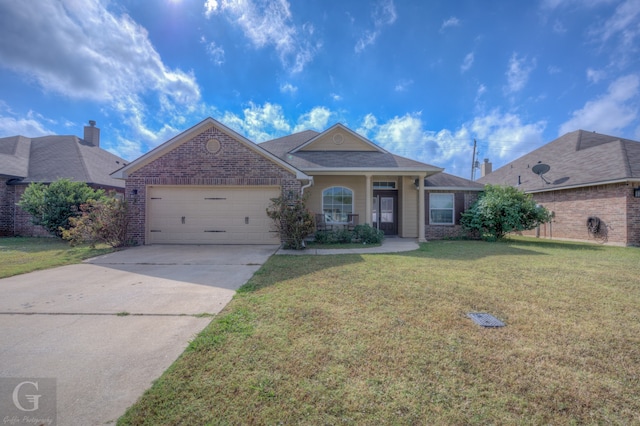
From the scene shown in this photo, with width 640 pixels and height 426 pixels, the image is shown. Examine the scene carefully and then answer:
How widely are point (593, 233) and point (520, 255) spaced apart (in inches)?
286

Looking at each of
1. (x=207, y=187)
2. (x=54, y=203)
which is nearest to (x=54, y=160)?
(x=54, y=203)

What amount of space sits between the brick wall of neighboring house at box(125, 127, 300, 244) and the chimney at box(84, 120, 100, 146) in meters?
12.6

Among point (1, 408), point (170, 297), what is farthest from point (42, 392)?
point (170, 297)

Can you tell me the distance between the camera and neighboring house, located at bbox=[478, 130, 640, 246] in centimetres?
1023

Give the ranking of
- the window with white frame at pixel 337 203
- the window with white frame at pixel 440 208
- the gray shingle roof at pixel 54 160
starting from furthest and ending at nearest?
the gray shingle roof at pixel 54 160, the window with white frame at pixel 440 208, the window with white frame at pixel 337 203

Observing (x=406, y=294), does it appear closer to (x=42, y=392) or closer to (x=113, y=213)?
(x=42, y=392)

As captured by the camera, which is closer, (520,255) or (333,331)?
(333,331)

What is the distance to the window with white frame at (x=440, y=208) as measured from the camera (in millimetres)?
12453

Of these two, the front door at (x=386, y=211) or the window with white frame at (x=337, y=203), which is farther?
the front door at (x=386, y=211)

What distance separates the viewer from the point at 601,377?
2.12 meters

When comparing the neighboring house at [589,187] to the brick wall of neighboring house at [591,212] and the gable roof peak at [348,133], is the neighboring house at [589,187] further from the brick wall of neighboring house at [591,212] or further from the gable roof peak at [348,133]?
the gable roof peak at [348,133]

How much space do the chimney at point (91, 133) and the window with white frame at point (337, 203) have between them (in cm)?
1743

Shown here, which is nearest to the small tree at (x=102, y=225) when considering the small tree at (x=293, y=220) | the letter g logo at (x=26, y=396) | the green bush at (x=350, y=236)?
the small tree at (x=293, y=220)

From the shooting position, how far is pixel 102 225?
27.8 feet
